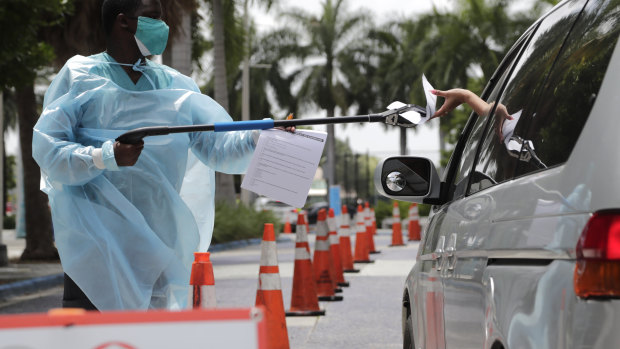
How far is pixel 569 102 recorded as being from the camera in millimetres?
A: 2410

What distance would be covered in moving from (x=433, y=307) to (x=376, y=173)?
0.55 m

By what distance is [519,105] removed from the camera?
3.04 meters

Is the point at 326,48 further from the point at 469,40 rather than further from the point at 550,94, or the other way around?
the point at 550,94

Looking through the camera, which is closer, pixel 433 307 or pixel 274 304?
pixel 433 307

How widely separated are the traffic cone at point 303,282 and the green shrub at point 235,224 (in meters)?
14.4

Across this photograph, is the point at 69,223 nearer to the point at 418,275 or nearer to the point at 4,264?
the point at 418,275

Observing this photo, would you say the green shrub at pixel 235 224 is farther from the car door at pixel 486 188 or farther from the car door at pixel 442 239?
the car door at pixel 486 188

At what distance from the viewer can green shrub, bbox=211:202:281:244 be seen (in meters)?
25.1

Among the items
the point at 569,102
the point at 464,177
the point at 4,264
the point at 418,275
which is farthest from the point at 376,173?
the point at 4,264

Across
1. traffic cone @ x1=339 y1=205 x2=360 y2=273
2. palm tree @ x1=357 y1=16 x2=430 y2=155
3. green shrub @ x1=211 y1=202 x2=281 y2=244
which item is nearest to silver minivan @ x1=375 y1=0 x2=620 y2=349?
traffic cone @ x1=339 y1=205 x2=360 y2=273

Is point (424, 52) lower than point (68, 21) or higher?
higher

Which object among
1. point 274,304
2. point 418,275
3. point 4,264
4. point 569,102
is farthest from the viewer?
point 4,264

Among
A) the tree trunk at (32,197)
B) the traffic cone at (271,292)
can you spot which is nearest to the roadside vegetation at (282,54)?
the tree trunk at (32,197)

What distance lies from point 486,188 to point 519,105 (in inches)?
11.0
